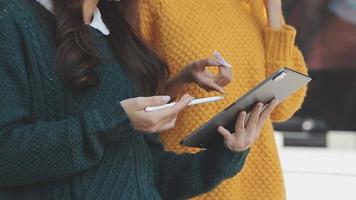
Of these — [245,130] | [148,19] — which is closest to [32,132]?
[245,130]

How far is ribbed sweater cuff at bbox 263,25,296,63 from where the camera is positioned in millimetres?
1498

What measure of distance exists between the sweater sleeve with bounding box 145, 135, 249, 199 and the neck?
260 millimetres

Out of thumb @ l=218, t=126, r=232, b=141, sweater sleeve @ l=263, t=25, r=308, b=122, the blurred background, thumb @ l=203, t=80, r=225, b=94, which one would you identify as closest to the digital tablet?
thumb @ l=218, t=126, r=232, b=141

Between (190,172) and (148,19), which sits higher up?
(148,19)

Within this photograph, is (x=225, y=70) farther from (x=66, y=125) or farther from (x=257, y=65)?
(x=66, y=125)

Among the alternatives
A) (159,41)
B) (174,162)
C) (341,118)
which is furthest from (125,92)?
(341,118)

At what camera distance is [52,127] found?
1.00 m

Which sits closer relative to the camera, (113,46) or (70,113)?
(70,113)

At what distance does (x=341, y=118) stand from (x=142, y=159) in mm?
2204

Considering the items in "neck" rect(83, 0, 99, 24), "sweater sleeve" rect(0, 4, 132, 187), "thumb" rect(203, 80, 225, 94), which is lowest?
"thumb" rect(203, 80, 225, 94)

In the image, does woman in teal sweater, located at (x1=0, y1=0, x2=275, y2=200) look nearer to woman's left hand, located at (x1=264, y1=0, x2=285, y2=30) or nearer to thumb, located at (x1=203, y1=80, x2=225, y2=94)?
thumb, located at (x1=203, y1=80, x2=225, y2=94)

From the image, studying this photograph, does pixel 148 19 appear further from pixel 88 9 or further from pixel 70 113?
pixel 70 113

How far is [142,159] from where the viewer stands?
→ 3.80 ft

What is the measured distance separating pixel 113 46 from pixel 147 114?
227 mm
